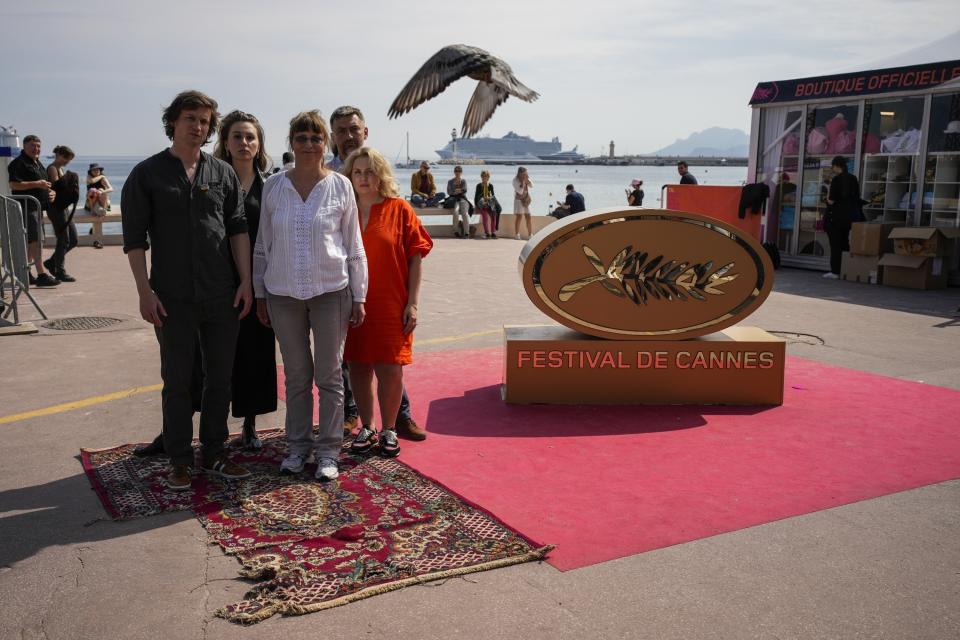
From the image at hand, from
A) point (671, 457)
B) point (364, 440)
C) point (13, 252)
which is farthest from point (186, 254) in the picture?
point (13, 252)

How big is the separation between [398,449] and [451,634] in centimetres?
191

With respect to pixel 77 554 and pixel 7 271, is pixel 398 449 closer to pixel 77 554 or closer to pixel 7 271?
pixel 77 554

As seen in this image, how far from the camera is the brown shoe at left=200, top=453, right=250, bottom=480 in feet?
14.0

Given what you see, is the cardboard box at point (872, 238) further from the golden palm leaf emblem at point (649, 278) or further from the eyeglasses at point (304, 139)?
the eyeglasses at point (304, 139)

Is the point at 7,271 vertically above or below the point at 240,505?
above

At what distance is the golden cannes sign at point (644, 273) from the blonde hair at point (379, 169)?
1.44 metres

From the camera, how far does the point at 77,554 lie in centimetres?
341

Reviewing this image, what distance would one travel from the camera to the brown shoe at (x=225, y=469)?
14.0 feet

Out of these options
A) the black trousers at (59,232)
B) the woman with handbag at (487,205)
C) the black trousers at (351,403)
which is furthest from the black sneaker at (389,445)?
the woman with handbag at (487,205)

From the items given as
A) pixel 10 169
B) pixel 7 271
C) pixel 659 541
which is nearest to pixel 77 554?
pixel 659 541

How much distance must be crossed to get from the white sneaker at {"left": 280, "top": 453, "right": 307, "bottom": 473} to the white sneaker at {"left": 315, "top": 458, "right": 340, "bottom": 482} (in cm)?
11

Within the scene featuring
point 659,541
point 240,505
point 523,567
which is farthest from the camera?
point 240,505

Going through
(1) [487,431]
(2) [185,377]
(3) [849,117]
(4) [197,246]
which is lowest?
(1) [487,431]

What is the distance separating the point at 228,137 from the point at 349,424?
1833 millimetres
